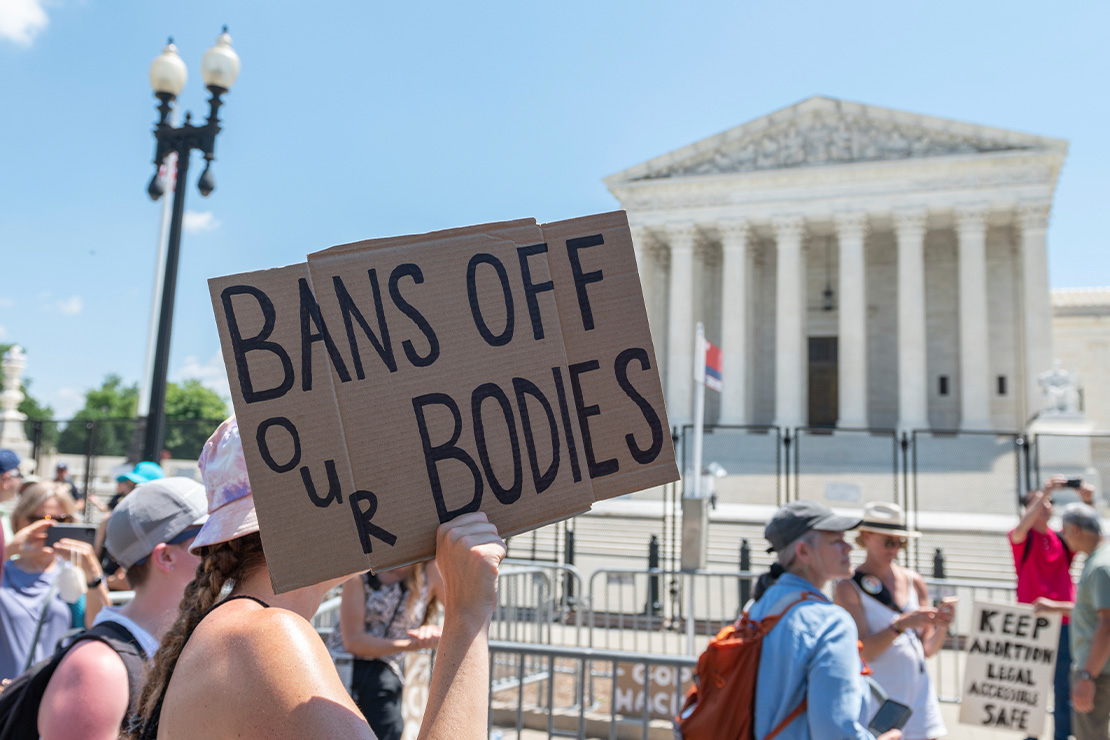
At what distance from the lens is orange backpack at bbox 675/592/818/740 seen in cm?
312

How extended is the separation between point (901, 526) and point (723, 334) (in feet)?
107

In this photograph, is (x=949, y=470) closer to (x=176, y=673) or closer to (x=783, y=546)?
(x=783, y=546)

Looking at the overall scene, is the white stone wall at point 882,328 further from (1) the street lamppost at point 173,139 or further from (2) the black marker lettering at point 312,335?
(2) the black marker lettering at point 312,335

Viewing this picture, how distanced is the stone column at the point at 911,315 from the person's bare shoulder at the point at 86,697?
35314 mm

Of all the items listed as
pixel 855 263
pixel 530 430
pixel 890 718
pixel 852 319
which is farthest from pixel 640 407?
pixel 855 263

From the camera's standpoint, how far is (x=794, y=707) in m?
3.04

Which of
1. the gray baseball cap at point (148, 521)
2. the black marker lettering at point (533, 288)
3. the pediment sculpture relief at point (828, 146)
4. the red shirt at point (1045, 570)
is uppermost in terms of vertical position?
the pediment sculpture relief at point (828, 146)

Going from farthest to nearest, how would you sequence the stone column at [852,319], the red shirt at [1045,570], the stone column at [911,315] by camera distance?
the stone column at [852,319] → the stone column at [911,315] → the red shirt at [1045,570]

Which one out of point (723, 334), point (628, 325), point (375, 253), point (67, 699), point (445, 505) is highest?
point (723, 334)

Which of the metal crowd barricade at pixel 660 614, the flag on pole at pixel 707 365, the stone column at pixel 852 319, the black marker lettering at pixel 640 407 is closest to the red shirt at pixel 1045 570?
the metal crowd barricade at pixel 660 614

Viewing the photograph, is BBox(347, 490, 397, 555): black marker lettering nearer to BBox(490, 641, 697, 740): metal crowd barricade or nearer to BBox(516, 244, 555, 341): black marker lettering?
BBox(516, 244, 555, 341): black marker lettering

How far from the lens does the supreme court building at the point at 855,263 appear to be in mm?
33844

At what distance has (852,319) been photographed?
35.5 meters

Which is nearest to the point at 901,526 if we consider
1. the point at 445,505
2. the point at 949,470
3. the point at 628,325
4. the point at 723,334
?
the point at 628,325
